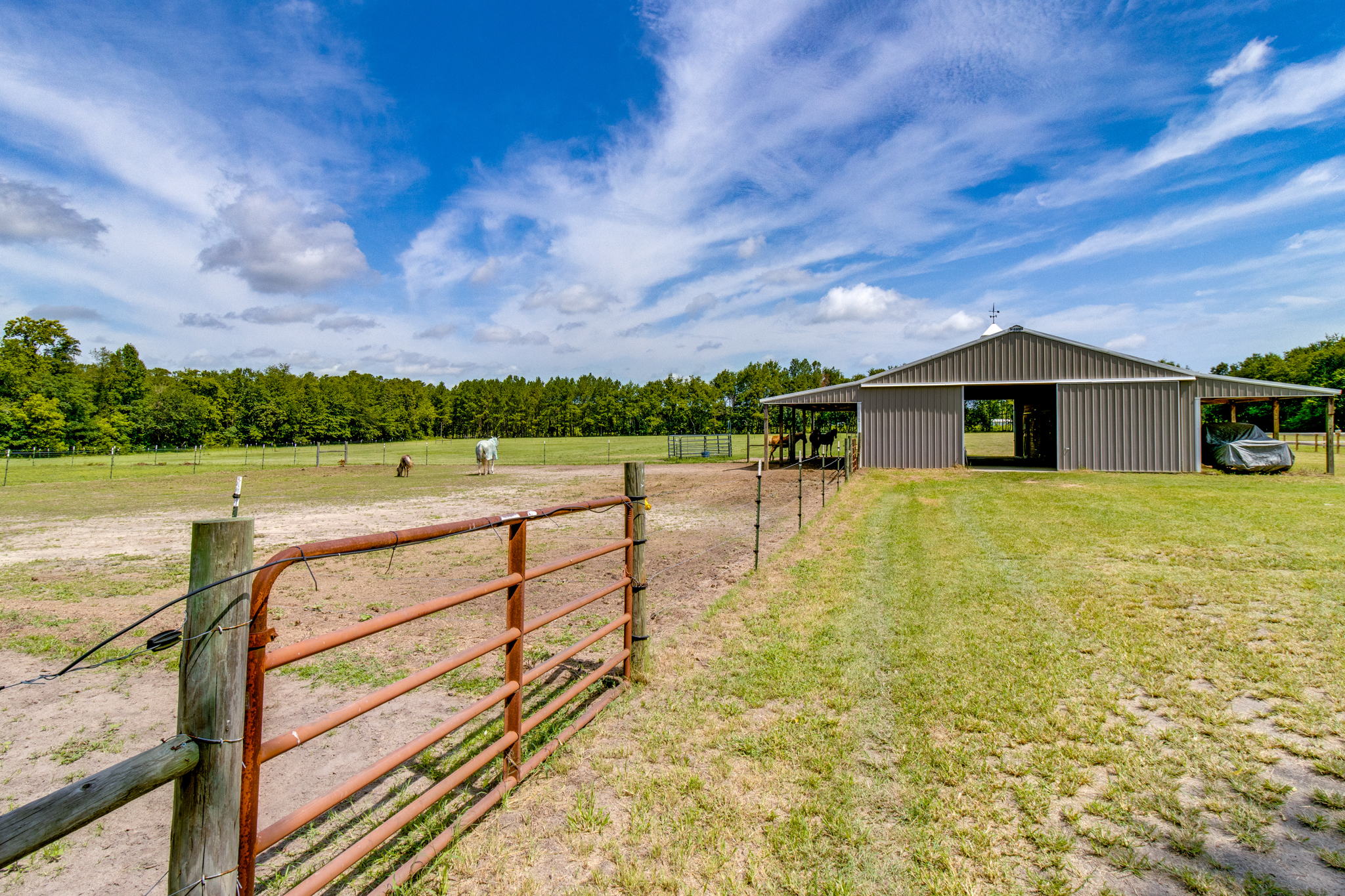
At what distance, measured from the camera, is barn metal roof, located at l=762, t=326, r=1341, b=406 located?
19219 millimetres

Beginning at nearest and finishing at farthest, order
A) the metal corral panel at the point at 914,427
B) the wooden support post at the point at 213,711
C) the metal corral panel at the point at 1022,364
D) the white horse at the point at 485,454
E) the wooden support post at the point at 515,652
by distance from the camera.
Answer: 1. the wooden support post at the point at 213,711
2. the wooden support post at the point at 515,652
3. the metal corral panel at the point at 1022,364
4. the metal corral panel at the point at 914,427
5. the white horse at the point at 485,454

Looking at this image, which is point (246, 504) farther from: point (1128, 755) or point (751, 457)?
point (751, 457)

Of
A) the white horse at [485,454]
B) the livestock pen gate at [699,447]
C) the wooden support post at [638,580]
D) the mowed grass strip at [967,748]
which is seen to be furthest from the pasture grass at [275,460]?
the wooden support post at [638,580]

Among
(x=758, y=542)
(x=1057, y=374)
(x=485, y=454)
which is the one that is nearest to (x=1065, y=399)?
(x=1057, y=374)

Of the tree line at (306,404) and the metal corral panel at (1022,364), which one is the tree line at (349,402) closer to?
the tree line at (306,404)

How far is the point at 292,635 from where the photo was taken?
5.55 m

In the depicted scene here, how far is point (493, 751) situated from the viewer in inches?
119

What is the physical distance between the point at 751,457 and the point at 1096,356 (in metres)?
16.6

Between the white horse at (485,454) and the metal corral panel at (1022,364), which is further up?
the metal corral panel at (1022,364)

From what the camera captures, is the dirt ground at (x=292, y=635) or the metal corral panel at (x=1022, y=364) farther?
the metal corral panel at (x=1022, y=364)

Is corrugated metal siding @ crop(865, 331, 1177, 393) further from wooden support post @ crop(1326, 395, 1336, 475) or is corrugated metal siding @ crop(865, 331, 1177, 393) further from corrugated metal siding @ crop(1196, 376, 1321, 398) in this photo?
wooden support post @ crop(1326, 395, 1336, 475)

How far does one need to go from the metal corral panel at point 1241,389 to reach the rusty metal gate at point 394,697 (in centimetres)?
2312

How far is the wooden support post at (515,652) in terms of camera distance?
3072 mm

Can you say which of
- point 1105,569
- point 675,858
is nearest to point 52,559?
point 675,858
